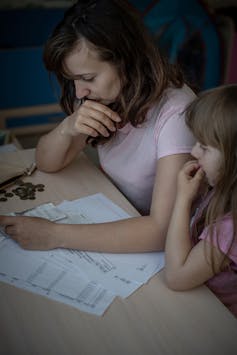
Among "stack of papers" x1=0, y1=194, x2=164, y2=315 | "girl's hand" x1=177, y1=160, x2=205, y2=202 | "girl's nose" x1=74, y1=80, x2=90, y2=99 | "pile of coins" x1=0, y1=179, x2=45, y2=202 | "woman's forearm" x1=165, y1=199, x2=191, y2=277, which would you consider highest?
"girl's nose" x1=74, y1=80, x2=90, y2=99

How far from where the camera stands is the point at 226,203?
101cm

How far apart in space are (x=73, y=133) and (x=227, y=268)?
2.16ft

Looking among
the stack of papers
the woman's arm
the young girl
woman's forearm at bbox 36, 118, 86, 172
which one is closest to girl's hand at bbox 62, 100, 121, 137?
the woman's arm

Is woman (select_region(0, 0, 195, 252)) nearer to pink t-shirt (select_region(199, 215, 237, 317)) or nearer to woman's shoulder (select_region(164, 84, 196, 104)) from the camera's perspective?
woman's shoulder (select_region(164, 84, 196, 104))

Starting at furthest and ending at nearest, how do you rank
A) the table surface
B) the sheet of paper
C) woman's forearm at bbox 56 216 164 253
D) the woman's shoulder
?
the woman's shoulder < woman's forearm at bbox 56 216 164 253 < the sheet of paper < the table surface

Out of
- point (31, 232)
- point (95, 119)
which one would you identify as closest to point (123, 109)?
point (95, 119)

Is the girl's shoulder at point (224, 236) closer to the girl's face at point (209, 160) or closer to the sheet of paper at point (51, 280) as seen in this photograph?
the girl's face at point (209, 160)

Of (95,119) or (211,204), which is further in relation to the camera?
(95,119)

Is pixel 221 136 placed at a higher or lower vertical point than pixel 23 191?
higher

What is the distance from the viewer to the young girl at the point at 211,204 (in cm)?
97

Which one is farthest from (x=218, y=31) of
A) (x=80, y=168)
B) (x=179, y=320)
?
(x=179, y=320)

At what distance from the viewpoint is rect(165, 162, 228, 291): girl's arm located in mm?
977

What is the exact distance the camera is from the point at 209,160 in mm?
1035

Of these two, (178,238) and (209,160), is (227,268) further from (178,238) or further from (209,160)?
(209,160)
